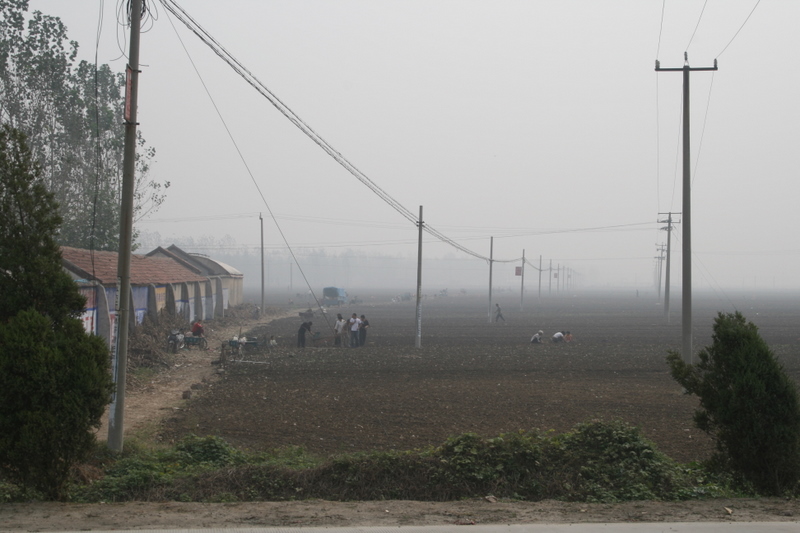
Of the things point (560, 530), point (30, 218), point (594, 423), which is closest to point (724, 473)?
point (594, 423)

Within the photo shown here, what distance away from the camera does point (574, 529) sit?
5.80 meters

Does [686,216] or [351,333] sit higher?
[686,216]

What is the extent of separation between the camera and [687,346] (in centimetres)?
1655

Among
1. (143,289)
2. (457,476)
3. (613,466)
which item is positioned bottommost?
(457,476)

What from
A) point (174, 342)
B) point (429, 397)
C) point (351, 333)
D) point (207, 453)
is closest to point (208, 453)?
point (207, 453)

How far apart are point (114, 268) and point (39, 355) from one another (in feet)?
66.8

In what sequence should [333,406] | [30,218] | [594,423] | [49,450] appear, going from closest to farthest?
[49,450] → [30,218] → [594,423] → [333,406]

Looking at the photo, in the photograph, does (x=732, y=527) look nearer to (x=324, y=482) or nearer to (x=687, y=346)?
(x=324, y=482)

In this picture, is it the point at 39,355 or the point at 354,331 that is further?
the point at 354,331

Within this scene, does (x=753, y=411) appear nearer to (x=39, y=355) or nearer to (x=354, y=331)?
(x=39, y=355)

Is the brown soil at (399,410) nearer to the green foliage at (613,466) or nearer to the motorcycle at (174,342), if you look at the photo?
the green foliage at (613,466)

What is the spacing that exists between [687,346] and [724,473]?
9.94m

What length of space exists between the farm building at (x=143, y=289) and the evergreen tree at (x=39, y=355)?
1.11m

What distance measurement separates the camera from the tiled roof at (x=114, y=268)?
20.9m
